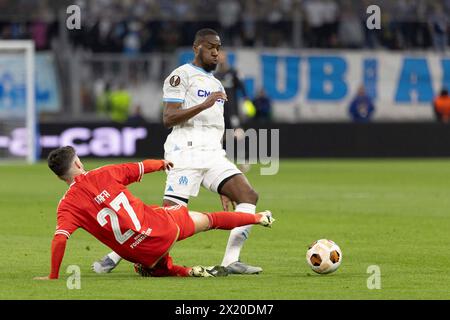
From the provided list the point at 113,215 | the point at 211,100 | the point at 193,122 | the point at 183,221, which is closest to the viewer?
the point at 113,215

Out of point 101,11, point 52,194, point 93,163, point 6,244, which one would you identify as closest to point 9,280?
point 6,244

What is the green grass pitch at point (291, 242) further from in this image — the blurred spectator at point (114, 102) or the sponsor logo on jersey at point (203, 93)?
the blurred spectator at point (114, 102)

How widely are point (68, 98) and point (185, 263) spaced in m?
20.2

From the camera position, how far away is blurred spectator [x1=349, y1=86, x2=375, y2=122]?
1296 inches

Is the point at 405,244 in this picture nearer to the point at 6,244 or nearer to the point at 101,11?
the point at 6,244

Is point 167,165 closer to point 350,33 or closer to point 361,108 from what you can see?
point 361,108

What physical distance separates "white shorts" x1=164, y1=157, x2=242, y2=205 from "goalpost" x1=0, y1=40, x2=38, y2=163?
62.1 ft

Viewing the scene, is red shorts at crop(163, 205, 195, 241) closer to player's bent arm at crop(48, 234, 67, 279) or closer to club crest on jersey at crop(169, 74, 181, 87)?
player's bent arm at crop(48, 234, 67, 279)

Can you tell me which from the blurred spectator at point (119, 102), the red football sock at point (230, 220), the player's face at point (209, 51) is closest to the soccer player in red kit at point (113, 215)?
the red football sock at point (230, 220)

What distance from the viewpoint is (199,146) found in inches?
417

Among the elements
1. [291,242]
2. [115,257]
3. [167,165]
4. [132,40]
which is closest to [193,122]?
[167,165]

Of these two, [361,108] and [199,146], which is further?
[361,108]

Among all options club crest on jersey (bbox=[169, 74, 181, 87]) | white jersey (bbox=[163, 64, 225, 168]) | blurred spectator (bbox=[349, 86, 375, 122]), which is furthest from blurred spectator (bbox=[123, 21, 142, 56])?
club crest on jersey (bbox=[169, 74, 181, 87])

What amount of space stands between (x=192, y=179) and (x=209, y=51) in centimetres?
113
